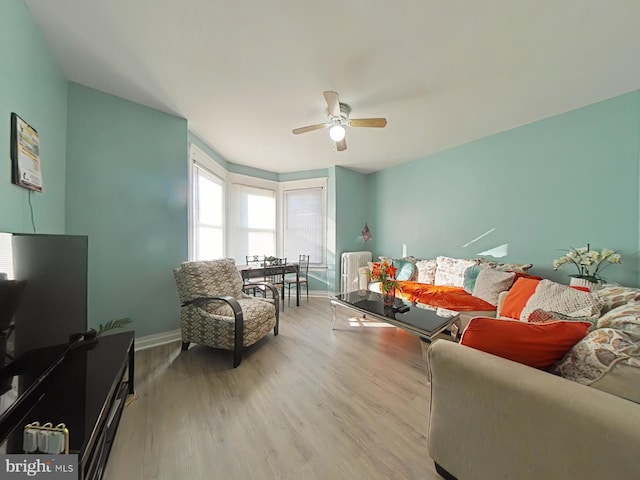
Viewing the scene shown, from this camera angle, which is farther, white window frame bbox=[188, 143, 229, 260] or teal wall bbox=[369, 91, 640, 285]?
white window frame bbox=[188, 143, 229, 260]

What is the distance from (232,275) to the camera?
276 centimetres

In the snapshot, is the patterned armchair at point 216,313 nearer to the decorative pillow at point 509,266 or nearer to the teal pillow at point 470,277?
the teal pillow at point 470,277

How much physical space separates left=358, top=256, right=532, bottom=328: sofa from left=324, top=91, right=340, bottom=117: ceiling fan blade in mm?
2310

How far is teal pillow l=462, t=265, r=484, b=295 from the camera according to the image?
288cm

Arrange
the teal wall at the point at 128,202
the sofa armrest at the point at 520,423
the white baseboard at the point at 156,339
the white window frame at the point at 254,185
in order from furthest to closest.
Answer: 1. the white window frame at the point at 254,185
2. the white baseboard at the point at 156,339
3. the teal wall at the point at 128,202
4. the sofa armrest at the point at 520,423

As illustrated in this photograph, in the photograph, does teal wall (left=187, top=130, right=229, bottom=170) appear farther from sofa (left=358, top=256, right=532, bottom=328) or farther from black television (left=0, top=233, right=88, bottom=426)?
sofa (left=358, top=256, right=532, bottom=328)

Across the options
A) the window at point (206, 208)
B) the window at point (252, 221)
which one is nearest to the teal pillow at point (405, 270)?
the window at point (252, 221)

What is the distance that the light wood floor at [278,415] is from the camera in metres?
1.16

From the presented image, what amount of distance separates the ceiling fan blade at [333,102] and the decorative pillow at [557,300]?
2319 millimetres

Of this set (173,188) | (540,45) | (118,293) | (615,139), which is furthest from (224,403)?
(615,139)

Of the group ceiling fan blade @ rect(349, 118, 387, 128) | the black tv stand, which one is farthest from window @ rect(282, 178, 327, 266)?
the black tv stand

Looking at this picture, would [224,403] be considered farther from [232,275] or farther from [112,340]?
[232,275]

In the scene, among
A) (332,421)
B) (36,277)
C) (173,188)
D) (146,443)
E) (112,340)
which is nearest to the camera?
(36,277)

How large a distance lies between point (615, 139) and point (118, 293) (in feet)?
17.4
